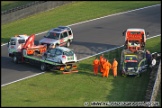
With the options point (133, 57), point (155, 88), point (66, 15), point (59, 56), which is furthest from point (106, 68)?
point (66, 15)

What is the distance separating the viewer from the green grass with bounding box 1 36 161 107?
31.1m

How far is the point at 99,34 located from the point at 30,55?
11148 mm

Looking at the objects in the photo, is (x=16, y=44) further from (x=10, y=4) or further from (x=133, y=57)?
(x=10, y=4)

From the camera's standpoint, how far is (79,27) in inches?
1999

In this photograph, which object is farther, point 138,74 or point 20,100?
point 138,74

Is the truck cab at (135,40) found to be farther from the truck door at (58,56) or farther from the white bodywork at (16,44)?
the white bodywork at (16,44)

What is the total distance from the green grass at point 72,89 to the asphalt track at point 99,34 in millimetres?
2132

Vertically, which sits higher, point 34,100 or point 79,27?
point 79,27

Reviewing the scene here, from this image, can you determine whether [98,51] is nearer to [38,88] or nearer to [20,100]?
[38,88]

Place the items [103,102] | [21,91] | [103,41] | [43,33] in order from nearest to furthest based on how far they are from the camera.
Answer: [103,102]
[21,91]
[103,41]
[43,33]

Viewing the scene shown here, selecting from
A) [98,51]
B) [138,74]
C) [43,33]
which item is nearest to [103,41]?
[98,51]

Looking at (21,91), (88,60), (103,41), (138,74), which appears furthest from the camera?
(103,41)

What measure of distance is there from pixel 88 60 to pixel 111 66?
377 cm

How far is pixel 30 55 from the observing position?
3891 centimetres
